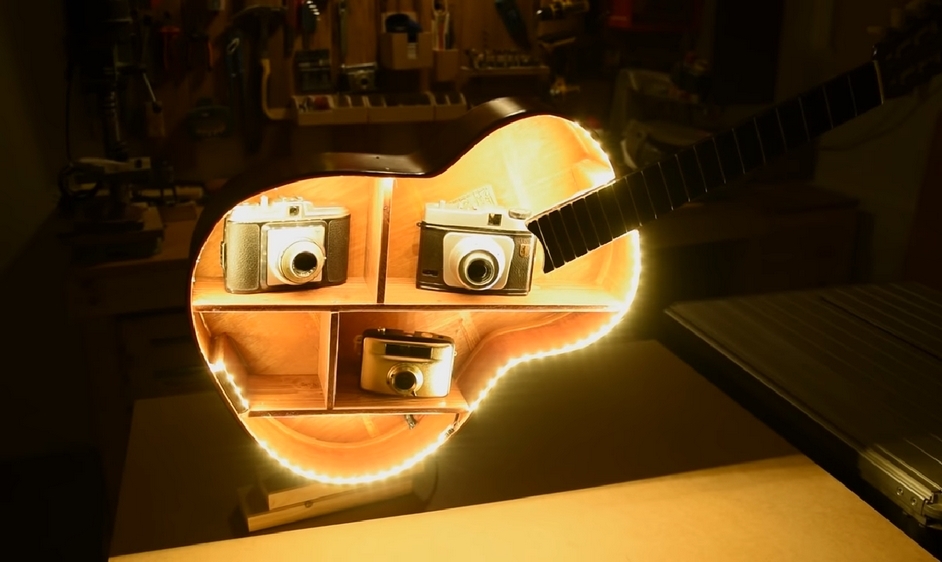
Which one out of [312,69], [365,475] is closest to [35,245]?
[312,69]

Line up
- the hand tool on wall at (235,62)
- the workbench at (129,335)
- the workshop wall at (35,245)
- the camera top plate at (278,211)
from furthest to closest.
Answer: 1. the hand tool on wall at (235,62)
2. the workshop wall at (35,245)
3. the workbench at (129,335)
4. the camera top plate at (278,211)

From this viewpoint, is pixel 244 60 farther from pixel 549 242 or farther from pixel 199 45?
pixel 549 242

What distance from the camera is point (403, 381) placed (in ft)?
3.75

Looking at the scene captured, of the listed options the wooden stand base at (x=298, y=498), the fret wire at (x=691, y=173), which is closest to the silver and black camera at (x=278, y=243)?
the wooden stand base at (x=298, y=498)

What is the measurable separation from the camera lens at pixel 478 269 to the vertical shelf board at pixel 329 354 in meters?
0.17

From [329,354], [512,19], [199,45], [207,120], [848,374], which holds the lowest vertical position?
[848,374]

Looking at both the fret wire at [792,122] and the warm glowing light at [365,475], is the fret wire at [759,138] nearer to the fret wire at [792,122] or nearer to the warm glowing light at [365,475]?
the fret wire at [792,122]

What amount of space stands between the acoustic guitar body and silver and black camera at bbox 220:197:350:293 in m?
0.02

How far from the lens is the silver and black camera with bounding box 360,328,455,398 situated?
1132 mm

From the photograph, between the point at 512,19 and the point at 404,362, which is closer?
the point at 404,362

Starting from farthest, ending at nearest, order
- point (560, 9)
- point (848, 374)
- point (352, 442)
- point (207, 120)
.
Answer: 1. point (560, 9)
2. point (207, 120)
3. point (848, 374)
4. point (352, 442)

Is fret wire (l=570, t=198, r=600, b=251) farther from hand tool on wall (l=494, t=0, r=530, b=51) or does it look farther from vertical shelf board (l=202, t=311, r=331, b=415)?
hand tool on wall (l=494, t=0, r=530, b=51)

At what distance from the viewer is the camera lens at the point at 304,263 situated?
105 centimetres

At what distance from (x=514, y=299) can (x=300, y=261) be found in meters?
0.29
